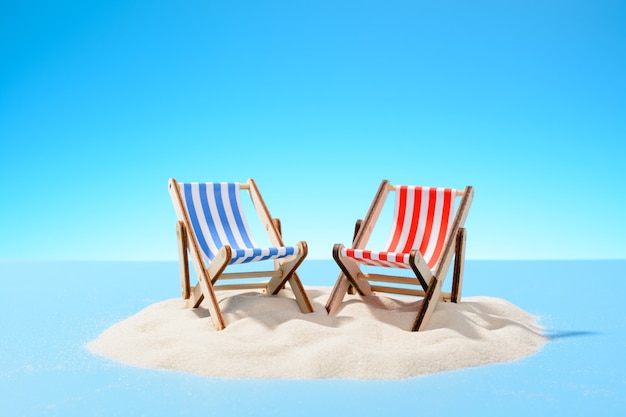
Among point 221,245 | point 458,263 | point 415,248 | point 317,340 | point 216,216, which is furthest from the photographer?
point 216,216

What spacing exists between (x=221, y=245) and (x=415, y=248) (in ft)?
5.35

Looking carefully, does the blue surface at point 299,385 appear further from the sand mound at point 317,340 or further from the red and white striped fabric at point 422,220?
the red and white striped fabric at point 422,220

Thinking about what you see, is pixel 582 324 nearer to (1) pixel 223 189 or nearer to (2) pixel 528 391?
(2) pixel 528 391

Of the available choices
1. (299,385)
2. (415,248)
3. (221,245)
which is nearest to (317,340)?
(299,385)

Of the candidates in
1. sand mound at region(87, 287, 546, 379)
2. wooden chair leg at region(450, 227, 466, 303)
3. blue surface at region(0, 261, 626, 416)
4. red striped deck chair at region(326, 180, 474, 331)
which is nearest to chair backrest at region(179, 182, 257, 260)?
sand mound at region(87, 287, 546, 379)

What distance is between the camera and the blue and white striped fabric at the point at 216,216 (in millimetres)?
5449

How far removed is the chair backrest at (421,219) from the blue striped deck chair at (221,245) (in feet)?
3.04

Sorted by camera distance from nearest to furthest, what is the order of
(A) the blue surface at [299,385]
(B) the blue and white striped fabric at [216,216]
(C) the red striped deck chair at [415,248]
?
1. (A) the blue surface at [299,385]
2. (C) the red striped deck chair at [415,248]
3. (B) the blue and white striped fabric at [216,216]

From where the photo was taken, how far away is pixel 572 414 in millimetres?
3168

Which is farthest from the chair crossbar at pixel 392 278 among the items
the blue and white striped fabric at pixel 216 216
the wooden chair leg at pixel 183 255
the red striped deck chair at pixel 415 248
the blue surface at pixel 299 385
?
the wooden chair leg at pixel 183 255

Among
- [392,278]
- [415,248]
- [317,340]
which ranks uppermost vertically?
[415,248]

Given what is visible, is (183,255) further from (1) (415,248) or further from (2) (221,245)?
(1) (415,248)

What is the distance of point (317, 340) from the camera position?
14.0ft

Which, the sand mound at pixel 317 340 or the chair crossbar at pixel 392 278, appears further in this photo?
the chair crossbar at pixel 392 278
